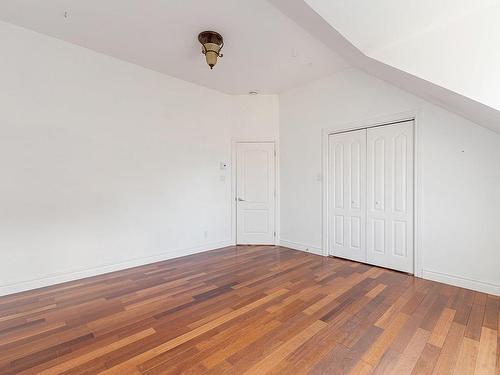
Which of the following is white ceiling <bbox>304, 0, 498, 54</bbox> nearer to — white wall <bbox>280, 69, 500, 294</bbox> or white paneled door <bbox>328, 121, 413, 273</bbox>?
white wall <bbox>280, 69, 500, 294</bbox>

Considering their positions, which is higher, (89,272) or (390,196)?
(390,196)

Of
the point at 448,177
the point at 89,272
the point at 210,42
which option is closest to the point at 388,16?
the point at 210,42

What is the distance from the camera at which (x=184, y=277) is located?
344 cm

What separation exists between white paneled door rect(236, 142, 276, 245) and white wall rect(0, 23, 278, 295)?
0.52 metres

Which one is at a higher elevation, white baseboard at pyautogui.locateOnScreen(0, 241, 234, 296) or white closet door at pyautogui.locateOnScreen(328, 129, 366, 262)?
white closet door at pyautogui.locateOnScreen(328, 129, 366, 262)

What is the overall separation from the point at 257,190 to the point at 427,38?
11.9ft

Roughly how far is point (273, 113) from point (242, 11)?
8.72ft

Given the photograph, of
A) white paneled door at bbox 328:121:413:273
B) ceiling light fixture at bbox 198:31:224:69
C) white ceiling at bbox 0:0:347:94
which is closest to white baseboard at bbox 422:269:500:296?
white paneled door at bbox 328:121:413:273

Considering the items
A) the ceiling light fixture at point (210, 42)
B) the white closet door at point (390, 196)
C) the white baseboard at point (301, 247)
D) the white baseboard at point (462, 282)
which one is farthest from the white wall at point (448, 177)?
the ceiling light fixture at point (210, 42)

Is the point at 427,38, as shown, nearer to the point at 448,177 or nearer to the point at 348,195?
the point at 448,177

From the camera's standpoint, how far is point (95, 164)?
3.53 m

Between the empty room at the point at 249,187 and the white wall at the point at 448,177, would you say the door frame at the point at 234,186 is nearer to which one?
the empty room at the point at 249,187

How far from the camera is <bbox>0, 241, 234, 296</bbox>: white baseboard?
9.71 feet

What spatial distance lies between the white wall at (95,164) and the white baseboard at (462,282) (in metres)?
3.50
